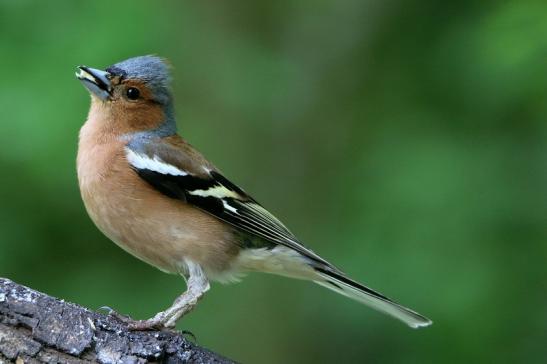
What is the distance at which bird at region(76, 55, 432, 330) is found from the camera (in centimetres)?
550

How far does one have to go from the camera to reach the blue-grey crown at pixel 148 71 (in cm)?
606

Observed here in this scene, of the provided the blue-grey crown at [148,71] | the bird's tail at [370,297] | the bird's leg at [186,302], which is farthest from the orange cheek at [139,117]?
the bird's tail at [370,297]

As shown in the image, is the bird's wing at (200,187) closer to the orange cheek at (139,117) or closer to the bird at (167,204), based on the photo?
the bird at (167,204)

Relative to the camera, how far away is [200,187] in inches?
229

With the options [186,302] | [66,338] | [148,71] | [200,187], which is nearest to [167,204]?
[200,187]

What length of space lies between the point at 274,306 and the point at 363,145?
1803 mm

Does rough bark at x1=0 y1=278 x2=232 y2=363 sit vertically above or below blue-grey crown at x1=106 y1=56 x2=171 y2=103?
below

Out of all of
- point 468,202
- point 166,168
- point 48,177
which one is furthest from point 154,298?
point 468,202

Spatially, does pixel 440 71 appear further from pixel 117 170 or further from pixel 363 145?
pixel 117 170

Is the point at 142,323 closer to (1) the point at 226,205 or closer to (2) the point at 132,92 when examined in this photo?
(1) the point at 226,205

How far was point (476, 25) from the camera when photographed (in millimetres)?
7047

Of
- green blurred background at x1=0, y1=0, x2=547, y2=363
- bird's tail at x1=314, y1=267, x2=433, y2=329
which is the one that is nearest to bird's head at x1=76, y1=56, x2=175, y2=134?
green blurred background at x1=0, y1=0, x2=547, y2=363

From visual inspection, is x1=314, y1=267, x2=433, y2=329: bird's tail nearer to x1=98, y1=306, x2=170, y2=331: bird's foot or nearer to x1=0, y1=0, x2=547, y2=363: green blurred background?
x1=0, y1=0, x2=547, y2=363: green blurred background

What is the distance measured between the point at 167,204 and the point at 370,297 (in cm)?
148
